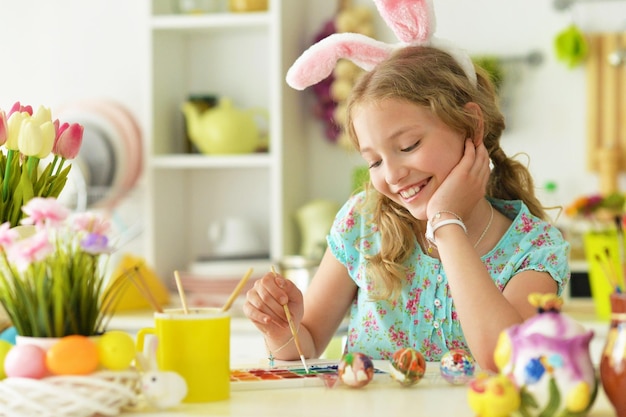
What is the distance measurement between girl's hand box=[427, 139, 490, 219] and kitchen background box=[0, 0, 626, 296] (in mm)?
1668

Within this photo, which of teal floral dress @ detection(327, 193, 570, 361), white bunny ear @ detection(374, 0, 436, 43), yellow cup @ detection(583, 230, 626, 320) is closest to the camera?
white bunny ear @ detection(374, 0, 436, 43)

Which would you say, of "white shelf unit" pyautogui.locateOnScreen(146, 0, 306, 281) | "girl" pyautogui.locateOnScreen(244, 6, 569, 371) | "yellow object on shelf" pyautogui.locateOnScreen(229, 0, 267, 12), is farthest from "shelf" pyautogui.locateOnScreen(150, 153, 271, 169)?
"girl" pyautogui.locateOnScreen(244, 6, 569, 371)

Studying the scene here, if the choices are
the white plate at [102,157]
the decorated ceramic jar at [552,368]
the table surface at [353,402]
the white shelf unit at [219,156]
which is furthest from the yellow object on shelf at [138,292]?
the decorated ceramic jar at [552,368]

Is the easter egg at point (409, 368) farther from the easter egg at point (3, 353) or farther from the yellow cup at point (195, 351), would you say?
the easter egg at point (3, 353)

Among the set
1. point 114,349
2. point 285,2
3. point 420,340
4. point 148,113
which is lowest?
point 420,340

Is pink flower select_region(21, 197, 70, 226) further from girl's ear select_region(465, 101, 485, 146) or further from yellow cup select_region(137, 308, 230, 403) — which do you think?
girl's ear select_region(465, 101, 485, 146)

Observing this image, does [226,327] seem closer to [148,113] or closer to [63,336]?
[63,336]

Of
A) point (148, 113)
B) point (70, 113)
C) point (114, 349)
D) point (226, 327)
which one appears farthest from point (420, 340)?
point (70, 113)

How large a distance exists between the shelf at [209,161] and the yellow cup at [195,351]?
213cm

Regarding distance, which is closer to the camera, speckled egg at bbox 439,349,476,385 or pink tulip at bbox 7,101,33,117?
speckled egg at bbox 439,349,476,385

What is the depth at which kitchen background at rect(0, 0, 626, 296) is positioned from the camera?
3.22m

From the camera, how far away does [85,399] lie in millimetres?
945

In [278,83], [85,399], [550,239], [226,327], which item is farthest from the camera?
[278,83]

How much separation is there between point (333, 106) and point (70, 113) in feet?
3.04
